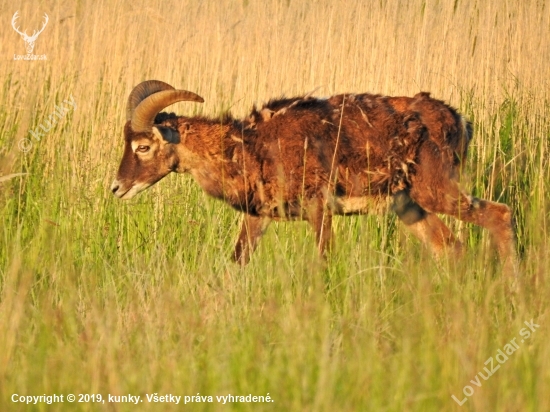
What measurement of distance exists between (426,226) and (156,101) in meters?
2.22

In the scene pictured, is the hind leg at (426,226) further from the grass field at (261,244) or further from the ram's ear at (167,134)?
the ram's ear at (167,134)

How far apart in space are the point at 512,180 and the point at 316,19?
2760 mm

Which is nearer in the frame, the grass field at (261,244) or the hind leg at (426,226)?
the grass field at (261,244)

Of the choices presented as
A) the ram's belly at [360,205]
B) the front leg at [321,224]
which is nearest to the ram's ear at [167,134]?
the front leg at [321,224]

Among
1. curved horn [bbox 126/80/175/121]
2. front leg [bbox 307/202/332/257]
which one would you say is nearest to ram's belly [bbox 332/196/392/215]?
front leg [bbox 307/202/332/257]

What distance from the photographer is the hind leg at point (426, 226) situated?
7640 millimetres

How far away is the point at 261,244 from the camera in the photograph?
21.8 ft

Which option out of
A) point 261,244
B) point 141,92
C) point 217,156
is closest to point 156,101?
point 141,92

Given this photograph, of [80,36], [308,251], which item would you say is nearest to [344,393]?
[308,251]

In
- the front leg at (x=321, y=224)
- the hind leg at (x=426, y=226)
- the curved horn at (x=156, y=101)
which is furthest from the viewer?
the hind leg at (x=426, y=226)

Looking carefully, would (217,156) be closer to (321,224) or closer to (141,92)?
(141,92)

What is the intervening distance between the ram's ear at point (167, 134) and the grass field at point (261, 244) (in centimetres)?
55

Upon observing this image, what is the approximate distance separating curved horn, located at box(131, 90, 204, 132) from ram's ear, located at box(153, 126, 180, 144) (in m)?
0.11

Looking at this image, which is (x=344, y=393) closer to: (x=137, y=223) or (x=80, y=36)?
(x=137, y=223)
